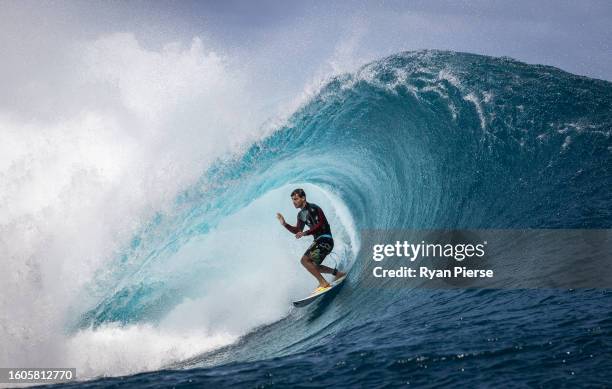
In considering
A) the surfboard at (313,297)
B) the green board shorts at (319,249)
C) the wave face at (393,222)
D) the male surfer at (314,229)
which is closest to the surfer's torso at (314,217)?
the male surfer at (314,229)

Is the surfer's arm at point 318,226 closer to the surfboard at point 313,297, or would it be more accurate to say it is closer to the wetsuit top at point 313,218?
the wetsuit top at point 313,218

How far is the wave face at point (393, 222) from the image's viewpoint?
584 cm

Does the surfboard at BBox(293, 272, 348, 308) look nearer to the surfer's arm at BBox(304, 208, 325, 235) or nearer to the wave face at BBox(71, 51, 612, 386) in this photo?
the wave face at BBox(71, 51, 612, 386)

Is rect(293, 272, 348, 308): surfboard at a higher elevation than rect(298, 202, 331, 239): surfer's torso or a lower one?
lower

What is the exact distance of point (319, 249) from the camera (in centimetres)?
945

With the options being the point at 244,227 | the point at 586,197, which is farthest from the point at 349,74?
the point at 586,197

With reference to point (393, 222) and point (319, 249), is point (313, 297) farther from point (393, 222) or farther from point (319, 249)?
point (393, 222)

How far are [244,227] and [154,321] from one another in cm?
368

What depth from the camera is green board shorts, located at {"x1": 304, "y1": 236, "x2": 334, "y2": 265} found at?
9.40m

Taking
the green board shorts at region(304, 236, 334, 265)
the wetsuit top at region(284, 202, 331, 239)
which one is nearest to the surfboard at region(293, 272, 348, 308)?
the green board shorts at region(304, 236, 334, 265)

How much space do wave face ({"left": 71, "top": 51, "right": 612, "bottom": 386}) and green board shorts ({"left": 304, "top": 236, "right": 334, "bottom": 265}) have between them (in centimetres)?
80

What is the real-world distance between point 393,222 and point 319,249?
290 centimetres

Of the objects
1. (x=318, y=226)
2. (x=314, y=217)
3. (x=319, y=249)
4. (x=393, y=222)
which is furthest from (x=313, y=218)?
(x=393, y=222)

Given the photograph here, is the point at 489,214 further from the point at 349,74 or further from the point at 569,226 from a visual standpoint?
the point at 349,74
